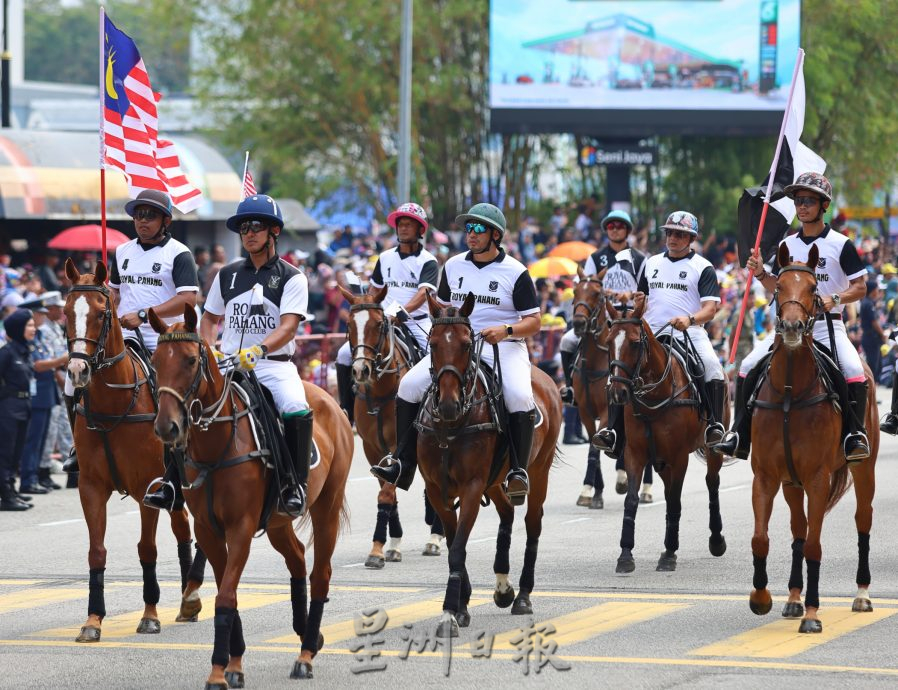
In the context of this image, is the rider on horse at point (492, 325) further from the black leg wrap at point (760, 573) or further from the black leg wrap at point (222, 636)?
the black leg wrap at point (222, 636)

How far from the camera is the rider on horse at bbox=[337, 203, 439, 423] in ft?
53.1

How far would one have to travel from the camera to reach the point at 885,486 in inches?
802

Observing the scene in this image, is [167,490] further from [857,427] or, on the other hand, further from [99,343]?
[857,427]

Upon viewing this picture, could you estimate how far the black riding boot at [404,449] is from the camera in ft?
39.6

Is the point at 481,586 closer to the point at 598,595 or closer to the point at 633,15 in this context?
the point at 598,595

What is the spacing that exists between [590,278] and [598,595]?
6289 mm

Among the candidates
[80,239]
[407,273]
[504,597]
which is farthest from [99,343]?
[80,239]

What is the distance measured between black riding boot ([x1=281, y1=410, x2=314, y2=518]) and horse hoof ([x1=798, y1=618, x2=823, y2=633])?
348 centimetres

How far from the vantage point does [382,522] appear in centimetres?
1459

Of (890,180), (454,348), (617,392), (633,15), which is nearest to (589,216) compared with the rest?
(633,15)

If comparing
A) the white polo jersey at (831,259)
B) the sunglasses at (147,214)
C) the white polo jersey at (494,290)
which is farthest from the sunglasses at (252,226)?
the white polo jersey at (831,259)

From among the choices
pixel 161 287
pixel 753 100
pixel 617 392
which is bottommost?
pixel 617 392

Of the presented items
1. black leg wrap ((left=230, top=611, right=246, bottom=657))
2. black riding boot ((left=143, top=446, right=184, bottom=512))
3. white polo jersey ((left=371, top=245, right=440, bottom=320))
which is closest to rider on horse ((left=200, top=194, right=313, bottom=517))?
black riding boot ((left=143, top=446, right=184, bottom=512))

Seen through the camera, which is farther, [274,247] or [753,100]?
[753,100]
